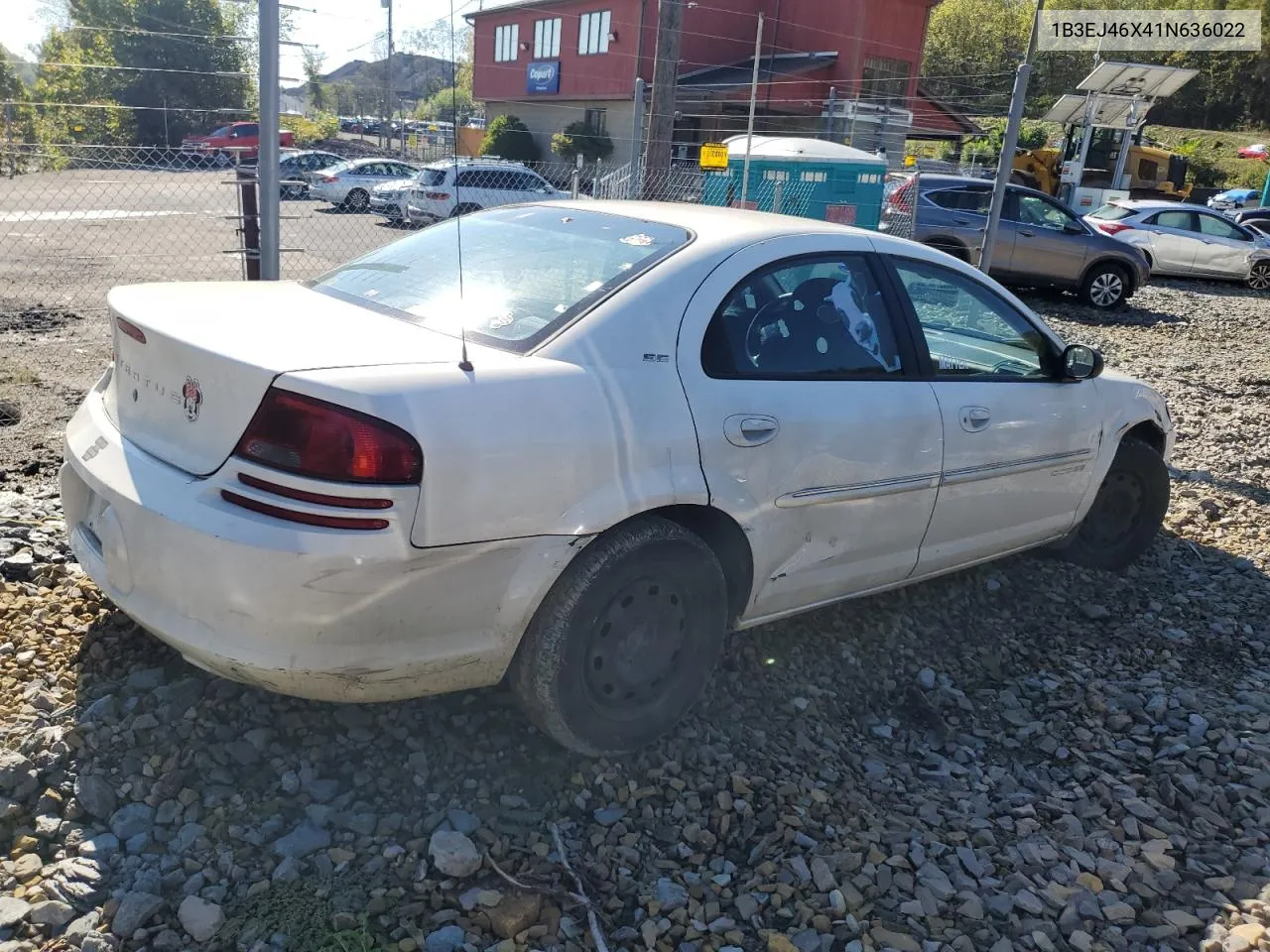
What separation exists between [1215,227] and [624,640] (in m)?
18.5

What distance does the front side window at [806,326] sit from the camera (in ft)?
10.4

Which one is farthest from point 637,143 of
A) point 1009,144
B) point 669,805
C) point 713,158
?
point 669,805

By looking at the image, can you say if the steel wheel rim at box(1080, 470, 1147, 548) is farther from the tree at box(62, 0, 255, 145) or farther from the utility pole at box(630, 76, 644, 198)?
the tree at box(62, 0, 255, 145)

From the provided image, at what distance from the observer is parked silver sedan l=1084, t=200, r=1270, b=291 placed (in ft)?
58.0

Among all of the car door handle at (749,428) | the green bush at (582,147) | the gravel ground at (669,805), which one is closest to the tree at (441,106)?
the green bush at (582,147)

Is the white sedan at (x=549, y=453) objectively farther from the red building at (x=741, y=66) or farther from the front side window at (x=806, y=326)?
the red building at (x=741, y=66)

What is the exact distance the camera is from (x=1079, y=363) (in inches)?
167

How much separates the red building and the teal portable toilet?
522 inches

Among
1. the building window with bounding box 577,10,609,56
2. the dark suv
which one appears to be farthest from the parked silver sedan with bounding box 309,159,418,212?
the dark suv

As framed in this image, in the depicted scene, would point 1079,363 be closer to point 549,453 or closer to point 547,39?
point 549,453

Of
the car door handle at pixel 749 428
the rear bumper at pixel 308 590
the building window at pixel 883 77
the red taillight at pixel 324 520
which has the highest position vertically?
the building window at pixel 883 77

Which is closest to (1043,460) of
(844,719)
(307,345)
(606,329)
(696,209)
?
(844,719)

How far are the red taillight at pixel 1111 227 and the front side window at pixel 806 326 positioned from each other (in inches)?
615

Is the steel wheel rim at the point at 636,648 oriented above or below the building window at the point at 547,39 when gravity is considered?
below
